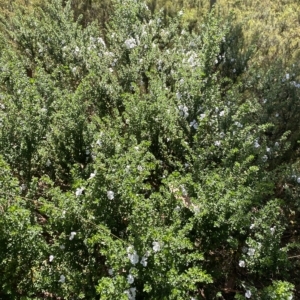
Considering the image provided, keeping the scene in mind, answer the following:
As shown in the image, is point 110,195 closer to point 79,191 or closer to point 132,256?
point 79,191

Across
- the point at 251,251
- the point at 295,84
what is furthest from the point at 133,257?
the point at 295,84

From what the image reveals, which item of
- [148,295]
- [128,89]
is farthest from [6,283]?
[128,89]

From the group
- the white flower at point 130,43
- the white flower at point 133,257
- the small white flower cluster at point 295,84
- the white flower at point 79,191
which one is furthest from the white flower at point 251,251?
the white flower at point 130,43

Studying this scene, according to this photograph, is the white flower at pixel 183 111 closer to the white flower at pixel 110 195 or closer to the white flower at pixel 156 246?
the white flower at pixel 110 195

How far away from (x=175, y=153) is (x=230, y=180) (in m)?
1.33

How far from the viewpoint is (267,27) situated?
816cm

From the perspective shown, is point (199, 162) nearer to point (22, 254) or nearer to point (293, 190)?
point (293, 190)

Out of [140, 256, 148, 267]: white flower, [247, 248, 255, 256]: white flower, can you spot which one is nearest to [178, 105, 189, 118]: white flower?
[247, 248, 255, 256]: white flower

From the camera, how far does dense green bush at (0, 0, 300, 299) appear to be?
3.00 m

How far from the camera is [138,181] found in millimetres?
3402

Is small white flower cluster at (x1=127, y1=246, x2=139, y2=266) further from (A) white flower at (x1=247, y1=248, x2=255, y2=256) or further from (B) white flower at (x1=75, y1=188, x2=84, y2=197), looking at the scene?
(A) white flower at (x1=247, y1=248, x2=255, y2=256)

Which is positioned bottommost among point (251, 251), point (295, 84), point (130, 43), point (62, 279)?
point (62, 279)

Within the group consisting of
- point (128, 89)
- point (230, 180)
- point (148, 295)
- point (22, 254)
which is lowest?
point (148, 295)

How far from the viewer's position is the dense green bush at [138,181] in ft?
9.85
